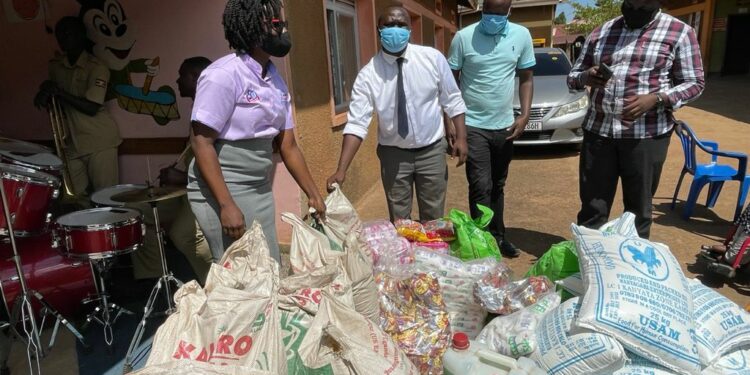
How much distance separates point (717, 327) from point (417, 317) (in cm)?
122

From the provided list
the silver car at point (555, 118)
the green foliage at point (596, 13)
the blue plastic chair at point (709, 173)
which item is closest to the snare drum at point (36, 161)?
the blue plastic chair at point (709, 173)

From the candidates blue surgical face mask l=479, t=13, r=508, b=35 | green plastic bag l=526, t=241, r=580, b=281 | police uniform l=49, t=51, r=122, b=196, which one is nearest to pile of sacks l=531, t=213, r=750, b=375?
green plastic bag l=526, t=241, r=580, b=281

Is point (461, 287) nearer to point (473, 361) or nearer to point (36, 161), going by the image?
point (473, 361)

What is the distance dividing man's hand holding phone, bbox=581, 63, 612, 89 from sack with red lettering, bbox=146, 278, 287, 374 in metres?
2.26

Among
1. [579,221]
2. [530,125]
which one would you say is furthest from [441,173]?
[530,125]

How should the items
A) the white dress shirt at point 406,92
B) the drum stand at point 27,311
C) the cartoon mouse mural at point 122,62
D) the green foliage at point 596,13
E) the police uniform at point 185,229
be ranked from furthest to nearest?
1. the green foliage at point 596,13
2. the cartoon mouse mural at point 122,62
3. the police uniform at point 185,229
4. the white dress shirt at point 406,92
5. the drum stand at point 27,311

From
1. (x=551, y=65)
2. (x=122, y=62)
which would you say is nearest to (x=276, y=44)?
(x=122, y=62)

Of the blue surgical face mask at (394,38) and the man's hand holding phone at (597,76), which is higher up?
the blue surgical face mask at (394,38)

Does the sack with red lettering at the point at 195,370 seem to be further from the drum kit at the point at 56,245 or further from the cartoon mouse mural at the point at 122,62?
the cartoon mouse mural at the point at 122,62

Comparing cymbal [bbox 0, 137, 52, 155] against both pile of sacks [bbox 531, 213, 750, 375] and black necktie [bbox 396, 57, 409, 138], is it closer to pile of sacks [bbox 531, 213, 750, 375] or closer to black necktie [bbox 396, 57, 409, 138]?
black necktie [bbox 396, 57, 409, 138]

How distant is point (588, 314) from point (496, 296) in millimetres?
594

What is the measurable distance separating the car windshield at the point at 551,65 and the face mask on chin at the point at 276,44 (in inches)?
282

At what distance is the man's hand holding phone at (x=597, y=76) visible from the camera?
109 inches

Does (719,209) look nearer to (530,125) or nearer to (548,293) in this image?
(530,125)
